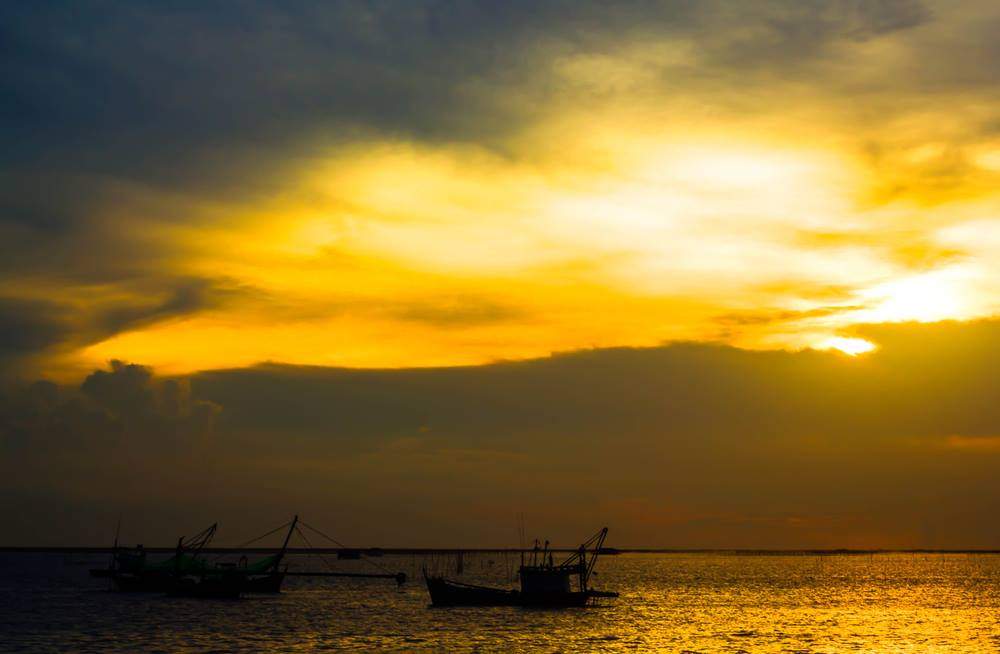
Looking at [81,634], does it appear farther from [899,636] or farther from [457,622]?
[899,636]

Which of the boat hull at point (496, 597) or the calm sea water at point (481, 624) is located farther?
the boat hull at point (496, 597)

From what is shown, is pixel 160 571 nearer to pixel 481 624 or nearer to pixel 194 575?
pixel 194 575

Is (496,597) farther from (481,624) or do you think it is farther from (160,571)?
(160,571)

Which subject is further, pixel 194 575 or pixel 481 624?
pixel 194 575

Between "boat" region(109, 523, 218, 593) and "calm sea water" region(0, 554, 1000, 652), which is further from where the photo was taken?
"boat" region(109, 523, 218, 593)

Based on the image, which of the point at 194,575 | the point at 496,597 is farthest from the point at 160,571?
the point at 496,597

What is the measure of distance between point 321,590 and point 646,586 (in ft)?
202

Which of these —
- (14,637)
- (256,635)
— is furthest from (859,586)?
(14,637)

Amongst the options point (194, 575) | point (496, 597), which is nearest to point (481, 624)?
point (496, 597)

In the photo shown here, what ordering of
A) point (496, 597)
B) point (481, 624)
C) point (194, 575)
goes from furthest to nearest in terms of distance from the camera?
point (194, 575)
point (496, 597)
point (481, 624)

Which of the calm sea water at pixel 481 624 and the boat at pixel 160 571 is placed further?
the boat at pixel 160 571

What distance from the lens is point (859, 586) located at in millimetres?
196750

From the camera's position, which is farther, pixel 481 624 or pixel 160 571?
pixel 160 571

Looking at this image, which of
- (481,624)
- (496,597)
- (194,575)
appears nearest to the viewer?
(481,624)
